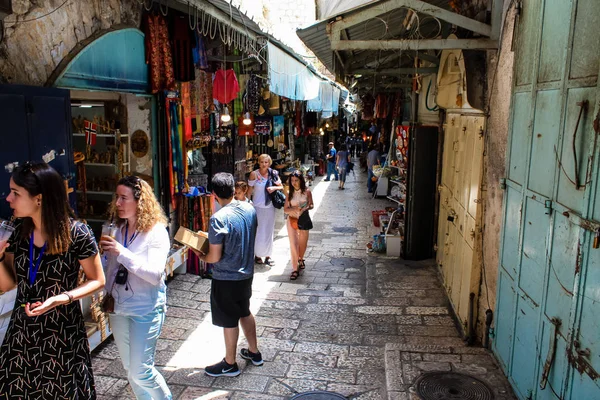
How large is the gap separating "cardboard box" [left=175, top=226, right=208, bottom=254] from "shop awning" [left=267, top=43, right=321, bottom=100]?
4.17 m

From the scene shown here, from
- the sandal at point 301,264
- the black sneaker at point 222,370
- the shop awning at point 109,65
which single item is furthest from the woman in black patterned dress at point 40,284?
the sandal at point 301,264

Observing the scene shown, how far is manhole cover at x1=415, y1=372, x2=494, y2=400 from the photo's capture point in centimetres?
448

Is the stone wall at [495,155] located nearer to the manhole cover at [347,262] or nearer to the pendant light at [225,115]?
the manhole cover at [347,262]

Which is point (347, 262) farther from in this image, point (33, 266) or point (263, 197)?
point (33, 266)

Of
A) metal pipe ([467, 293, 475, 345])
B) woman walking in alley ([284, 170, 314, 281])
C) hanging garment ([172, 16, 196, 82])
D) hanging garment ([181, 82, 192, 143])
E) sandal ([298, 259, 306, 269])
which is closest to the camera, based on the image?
metal pipe ([467, 293, 475, 345])

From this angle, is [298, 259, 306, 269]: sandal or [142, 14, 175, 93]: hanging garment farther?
[298, 259, 306, 269]: sandal

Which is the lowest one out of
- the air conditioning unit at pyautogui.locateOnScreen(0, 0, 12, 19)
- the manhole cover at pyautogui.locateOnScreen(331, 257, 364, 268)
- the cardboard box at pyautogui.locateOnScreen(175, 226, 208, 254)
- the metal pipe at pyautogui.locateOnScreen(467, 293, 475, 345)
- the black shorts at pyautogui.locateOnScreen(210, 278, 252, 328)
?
the manhole cover at pyautogui.locateOnScreen(331, 257, 364, 268)

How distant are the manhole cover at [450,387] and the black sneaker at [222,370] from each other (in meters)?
1.81

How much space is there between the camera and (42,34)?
4773 mm

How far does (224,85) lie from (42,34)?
4.10 m

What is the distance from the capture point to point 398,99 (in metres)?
15.6

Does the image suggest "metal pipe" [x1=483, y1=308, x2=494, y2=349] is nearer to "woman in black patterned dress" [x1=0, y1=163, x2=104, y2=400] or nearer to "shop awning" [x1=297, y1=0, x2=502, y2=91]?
"shop awning" [x1=297, y1=0, x2=502, y2=91]

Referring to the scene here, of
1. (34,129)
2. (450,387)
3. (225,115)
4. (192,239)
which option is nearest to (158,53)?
(225,115)

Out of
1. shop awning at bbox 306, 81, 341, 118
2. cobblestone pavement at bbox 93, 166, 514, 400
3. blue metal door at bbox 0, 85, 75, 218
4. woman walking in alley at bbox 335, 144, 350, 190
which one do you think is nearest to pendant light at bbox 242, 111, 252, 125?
cobblestone pavement at bbox 93, 166, 514, 400
